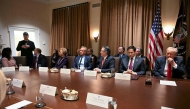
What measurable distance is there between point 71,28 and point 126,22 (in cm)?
244

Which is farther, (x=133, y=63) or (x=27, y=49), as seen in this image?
(x=27, y=49)

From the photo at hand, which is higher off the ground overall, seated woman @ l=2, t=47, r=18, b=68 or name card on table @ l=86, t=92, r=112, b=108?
seated woman @ l=2, t=47, r=18, b=68

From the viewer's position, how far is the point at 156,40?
370 centimetres

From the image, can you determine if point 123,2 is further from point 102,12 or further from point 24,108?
point 24,108

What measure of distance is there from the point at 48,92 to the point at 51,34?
5.37 metres

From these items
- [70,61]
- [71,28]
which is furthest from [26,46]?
[71,28]

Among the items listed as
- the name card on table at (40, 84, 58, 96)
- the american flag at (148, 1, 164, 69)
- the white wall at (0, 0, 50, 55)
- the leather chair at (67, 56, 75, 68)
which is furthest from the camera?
the white wall at (0, 0, 50, 55)

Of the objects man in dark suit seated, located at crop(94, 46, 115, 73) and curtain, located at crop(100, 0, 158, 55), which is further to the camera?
curtain, located at crop(100, 0, 158, 55)

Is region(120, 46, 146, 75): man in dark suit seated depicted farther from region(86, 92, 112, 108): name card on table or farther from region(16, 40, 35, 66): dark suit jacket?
region(16, 40, 35, 66): dark suit jacket

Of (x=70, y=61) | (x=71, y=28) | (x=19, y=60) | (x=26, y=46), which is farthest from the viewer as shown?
(x=71, y=28)

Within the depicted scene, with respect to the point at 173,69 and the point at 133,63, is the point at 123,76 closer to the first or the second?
the point at 133,63

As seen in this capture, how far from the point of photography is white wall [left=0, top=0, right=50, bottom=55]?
4952 millimetres

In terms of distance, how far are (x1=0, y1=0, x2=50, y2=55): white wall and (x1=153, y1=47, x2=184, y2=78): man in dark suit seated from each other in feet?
17.4

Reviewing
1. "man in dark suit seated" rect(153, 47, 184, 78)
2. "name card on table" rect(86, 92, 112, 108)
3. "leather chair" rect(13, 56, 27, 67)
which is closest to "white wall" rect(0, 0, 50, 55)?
"leather chair" rect(13, 56, 27, 67)
